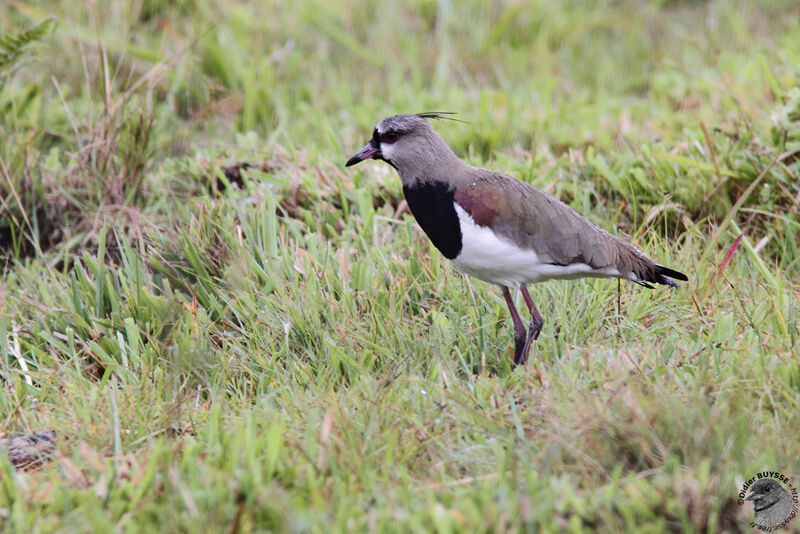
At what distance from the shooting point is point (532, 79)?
6.66 metres

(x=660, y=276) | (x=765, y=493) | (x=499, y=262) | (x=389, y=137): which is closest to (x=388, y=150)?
(x=389, y=137)

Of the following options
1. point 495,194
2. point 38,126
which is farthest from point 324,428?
point 38,126

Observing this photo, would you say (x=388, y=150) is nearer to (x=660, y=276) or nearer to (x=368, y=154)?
(x=368, y=154)

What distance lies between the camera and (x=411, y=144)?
3721 mm

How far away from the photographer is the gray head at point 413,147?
12.1ft

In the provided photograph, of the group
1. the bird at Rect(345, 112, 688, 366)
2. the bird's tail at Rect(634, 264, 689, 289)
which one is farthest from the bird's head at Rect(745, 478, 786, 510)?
the bird's tail at Rect(634, 264, 689, 289)

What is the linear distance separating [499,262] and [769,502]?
1.33 metres

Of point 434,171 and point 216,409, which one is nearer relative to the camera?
point 216,409

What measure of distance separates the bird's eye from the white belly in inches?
18.1

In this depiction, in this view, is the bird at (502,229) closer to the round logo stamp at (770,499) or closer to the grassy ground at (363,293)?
the grassy ground at (363,293)

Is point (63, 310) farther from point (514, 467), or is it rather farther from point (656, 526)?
point (656, 526)

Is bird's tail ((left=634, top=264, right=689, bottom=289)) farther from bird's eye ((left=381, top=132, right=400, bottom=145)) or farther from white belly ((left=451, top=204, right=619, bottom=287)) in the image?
bird's eye ((left=381, top=132, right=400, bottom=145))

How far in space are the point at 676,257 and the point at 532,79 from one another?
9.46 feet

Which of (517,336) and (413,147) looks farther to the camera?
(413,147)
